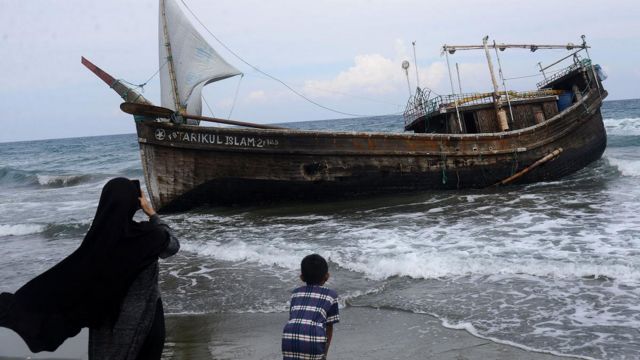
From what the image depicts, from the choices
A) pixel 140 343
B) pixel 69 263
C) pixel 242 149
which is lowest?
pixel 140 343

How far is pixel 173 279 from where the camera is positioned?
22.6ft

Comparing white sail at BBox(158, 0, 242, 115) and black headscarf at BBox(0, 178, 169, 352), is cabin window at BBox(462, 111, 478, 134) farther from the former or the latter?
black headscarf at BBox(0, 178, 169, 352)

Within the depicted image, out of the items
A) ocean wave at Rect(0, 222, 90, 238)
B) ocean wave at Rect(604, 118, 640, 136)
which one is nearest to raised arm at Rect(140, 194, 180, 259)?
ocean wave at Rect(0, 222, 90, 238)

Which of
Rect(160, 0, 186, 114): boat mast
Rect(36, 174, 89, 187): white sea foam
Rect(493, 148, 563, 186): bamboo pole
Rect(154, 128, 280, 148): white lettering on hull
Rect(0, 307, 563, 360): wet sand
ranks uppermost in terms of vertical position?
Rect(160, 0, 186, 114): boat mast

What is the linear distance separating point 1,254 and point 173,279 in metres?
4.51

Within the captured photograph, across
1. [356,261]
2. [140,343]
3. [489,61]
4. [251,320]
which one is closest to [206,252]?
[356,261]

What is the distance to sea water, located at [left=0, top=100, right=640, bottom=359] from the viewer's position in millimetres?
4785

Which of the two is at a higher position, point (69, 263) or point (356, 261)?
point (69, 263)

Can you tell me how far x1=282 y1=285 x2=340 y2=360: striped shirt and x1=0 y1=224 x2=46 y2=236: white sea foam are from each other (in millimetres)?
10619

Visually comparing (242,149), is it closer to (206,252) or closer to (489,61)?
(206,252)

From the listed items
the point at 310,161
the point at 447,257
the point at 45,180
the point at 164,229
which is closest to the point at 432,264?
the point at 447,257

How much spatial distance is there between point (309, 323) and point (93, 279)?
3.67ft

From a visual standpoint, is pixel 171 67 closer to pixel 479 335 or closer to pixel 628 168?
pixel 479 335

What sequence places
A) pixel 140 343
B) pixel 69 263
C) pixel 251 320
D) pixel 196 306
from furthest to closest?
pixel 196 306 < pixel 251 320 < pixel 140 343 < pixel 69 263
